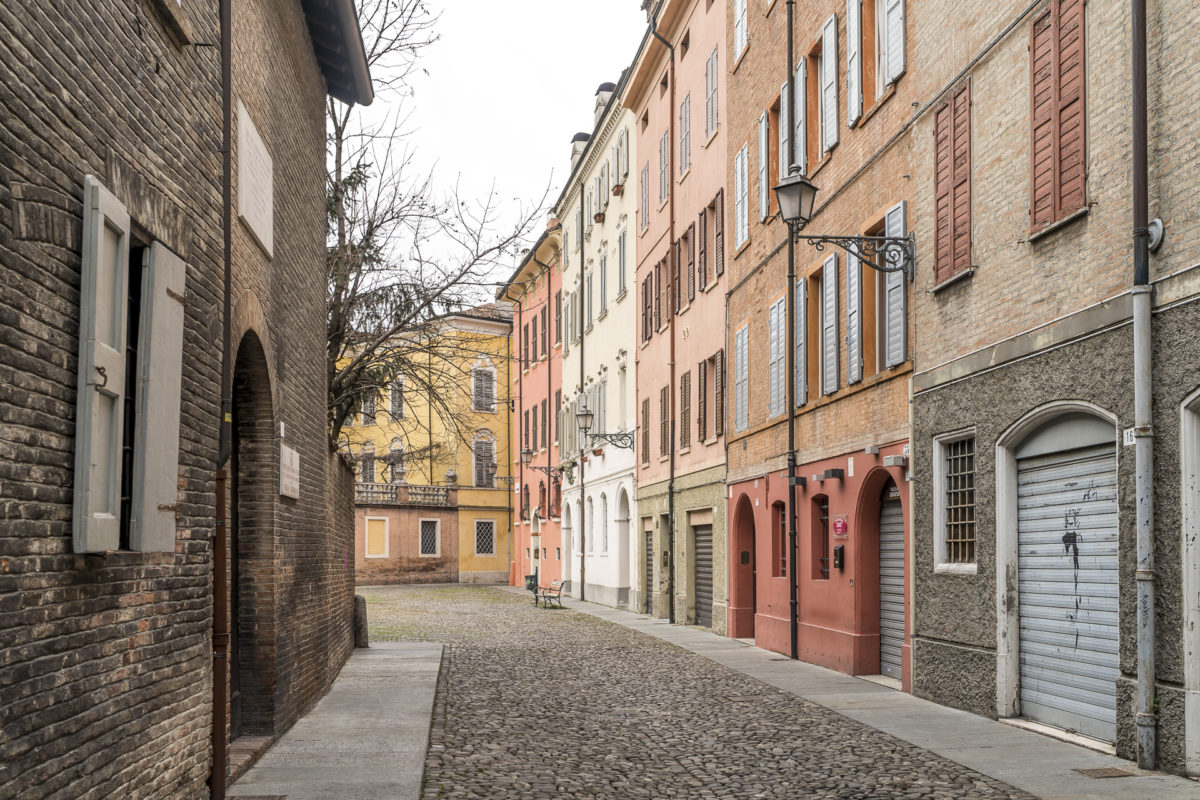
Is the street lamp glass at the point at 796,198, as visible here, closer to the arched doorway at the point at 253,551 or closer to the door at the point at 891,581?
the door at the point at 891,581

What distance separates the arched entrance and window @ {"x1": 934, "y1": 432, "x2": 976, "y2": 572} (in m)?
9.19

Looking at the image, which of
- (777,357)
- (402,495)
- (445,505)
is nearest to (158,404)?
(777,357)

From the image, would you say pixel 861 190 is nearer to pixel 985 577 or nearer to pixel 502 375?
pixel 985 577

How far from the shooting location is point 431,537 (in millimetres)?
57031

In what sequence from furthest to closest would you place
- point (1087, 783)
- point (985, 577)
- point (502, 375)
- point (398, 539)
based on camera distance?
point (502, 375)
point (398, 539)
point (985, 577)
point (1087, 783)

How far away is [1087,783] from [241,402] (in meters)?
7.20

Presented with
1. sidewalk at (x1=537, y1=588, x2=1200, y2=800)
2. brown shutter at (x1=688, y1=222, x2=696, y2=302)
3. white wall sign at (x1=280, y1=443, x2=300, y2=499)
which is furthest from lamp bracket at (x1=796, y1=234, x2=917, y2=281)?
brown shutter at (x1=688, y1=222, x2=696, y2=302)

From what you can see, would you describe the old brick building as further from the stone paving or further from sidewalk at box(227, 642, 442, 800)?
the stone paving

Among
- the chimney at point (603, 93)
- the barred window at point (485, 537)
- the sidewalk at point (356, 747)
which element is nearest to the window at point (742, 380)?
the sidewalk at point (356, 747)

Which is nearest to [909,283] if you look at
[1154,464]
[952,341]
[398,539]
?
[952,341]

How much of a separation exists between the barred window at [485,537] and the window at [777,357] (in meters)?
38.7

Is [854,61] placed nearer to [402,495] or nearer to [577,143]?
[577,143]

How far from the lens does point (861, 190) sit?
16516 mm

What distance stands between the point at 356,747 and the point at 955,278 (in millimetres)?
7465
